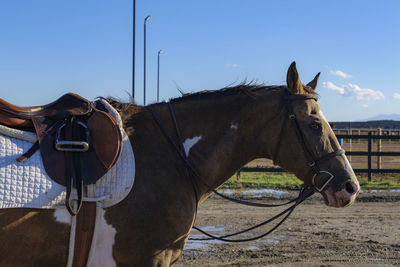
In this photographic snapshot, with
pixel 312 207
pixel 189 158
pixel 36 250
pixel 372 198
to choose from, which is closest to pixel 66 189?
pixel 36 250

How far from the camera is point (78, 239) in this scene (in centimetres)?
268

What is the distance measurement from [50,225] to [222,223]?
18.7 feet

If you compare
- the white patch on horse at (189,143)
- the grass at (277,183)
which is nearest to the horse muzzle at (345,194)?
the white patch on horse at (189,143)

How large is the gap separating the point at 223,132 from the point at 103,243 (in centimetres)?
127

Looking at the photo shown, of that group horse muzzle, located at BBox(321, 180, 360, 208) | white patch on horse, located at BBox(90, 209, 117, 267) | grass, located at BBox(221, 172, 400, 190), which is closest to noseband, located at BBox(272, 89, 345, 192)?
horse muzzle, located at BBox(321, 180, 360, 208)

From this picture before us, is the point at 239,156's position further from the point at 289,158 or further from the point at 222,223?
the point at 222,223

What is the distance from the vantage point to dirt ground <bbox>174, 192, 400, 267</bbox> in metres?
5.88

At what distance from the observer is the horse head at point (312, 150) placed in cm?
310

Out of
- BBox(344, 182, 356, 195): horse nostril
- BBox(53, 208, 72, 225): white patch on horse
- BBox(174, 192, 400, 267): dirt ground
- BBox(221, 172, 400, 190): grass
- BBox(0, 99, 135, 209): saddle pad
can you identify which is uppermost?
BBox(0, 99, 135, 209): saddle pad

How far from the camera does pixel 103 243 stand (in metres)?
2.74

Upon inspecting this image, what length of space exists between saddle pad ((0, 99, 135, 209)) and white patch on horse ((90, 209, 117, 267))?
0.40 ft

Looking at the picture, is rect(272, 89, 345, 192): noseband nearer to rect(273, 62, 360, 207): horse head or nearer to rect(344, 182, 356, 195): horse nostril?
rect(273, 62, 360, 207): horse head

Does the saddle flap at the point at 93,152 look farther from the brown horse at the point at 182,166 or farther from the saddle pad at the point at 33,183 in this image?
the brown horse at the point at 182,166

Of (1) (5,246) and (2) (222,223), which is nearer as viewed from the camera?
(1) (5,246)
